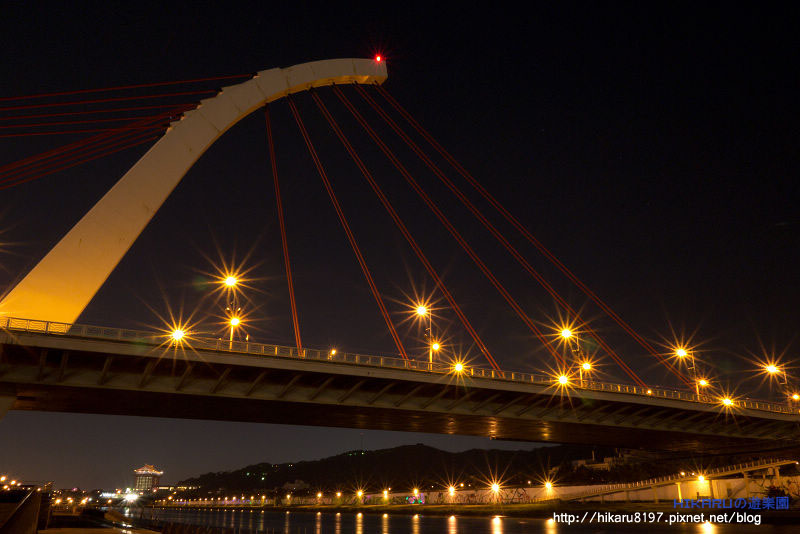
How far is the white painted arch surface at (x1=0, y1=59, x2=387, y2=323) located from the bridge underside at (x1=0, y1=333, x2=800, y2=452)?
9.08ft

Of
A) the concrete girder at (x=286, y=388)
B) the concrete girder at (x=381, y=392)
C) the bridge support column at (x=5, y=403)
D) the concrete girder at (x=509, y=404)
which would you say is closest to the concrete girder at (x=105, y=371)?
the bridge support column at (x=5, y=403)

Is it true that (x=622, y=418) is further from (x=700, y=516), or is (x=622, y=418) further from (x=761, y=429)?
(x=761, y=429)

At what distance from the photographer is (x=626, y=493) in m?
57.1

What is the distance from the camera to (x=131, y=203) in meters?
32.0

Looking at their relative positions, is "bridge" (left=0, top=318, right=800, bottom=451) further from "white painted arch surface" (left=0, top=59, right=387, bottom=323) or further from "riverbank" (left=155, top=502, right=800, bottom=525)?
"riverbank" (left=155, top=502, right=800, bottom=525)

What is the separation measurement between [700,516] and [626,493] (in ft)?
32.1

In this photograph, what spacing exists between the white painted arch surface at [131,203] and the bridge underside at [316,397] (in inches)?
109

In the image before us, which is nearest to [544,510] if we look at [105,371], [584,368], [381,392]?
[584,368]

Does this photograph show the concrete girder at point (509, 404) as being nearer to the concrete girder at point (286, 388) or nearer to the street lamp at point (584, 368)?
the street lamp at point (584, 368)

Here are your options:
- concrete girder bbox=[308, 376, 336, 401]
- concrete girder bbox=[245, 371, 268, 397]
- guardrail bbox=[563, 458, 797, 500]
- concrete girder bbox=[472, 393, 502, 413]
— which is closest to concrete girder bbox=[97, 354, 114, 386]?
concrete girder bbox=[245, 371, 268, 397]

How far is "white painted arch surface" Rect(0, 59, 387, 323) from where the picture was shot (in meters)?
27.8

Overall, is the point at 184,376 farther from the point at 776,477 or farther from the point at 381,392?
the point at 776,477

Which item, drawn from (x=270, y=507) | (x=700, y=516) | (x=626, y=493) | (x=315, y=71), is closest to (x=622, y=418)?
(x=700, y=516)

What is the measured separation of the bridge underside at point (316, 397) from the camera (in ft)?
91.2
